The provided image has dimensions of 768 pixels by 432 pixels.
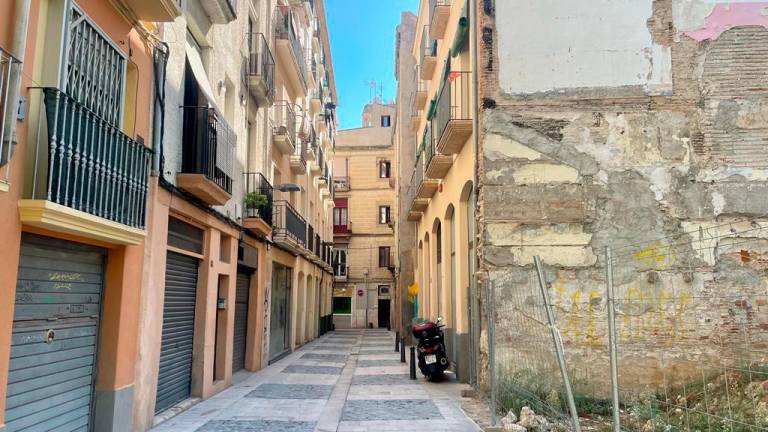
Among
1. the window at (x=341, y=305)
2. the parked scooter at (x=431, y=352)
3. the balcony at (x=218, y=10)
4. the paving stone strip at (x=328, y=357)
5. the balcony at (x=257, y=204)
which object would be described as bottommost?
the paving stone strip at (x=328, y=357)

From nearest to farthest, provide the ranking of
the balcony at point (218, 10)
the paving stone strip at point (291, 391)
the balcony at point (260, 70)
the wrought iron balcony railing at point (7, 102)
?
the wrought iron balcony railing at point (7, 102) → the balcony at point (218, 10) → the paving stone strip at point (291, 391) → the balcony at point (260, 70)

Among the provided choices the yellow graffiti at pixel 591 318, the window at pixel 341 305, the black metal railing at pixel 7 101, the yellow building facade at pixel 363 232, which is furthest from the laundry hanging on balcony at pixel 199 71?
the window at pixel 341 305

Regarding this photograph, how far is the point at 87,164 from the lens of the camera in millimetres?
5539

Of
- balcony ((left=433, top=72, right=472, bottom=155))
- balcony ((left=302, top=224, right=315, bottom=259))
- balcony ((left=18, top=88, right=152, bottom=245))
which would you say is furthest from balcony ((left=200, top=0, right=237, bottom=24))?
balcony ((left=302, top=224, right=315, bottom=259))

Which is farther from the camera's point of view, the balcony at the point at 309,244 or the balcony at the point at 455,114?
the balcony at the point at 309,244

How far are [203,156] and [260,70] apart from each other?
205 inches

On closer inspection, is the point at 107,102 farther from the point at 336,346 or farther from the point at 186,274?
the point at 336,346

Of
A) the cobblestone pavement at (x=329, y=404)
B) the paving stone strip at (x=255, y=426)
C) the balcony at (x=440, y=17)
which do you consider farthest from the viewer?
the balcony at (x=440, y=17)

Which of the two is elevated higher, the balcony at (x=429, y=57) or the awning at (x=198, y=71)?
the balcony at (x=429, y=57)

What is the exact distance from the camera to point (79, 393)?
6223 mm

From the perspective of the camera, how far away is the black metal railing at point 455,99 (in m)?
11.1

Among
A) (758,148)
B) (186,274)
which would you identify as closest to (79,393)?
(186,274)

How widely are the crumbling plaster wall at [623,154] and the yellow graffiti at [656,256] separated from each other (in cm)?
3

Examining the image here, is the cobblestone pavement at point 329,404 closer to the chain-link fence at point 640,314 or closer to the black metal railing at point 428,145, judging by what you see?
the chain-link fence at point 640,314
